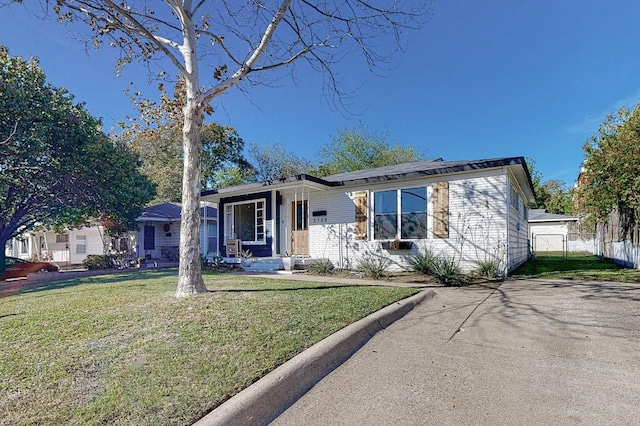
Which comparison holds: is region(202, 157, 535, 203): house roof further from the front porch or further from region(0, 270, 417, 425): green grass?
region(0, 270, 417, 425): green grass

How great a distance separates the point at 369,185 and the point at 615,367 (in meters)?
8.61

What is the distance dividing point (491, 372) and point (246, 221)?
12.3 metres

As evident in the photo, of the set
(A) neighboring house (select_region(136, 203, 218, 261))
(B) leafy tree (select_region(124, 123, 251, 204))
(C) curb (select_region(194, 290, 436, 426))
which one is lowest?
(C) curb (select_region(194, 290, 436, 426))

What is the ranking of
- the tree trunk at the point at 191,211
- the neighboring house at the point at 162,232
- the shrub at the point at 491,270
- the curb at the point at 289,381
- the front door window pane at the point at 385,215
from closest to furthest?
the curb at the point at 289,381
the tree trunk at the point at 191,211
the shrub at the point at 491,270
the front door window pane at the point at 385,215
the neighboring house at the point at 162,232

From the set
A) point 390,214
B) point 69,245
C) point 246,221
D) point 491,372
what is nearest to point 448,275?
point 390,214

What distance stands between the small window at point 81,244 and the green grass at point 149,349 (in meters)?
20.5

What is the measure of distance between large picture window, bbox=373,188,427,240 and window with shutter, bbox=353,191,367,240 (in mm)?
335

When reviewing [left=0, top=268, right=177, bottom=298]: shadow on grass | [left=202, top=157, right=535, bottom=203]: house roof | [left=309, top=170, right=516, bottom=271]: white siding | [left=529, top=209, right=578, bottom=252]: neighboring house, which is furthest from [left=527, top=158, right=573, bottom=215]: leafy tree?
[left=0, top=268, right=177, bottom=298]: shadow on grass

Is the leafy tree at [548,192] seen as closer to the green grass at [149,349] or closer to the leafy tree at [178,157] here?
the leafy tree at [178,157]

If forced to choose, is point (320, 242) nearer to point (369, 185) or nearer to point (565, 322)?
point (369, 185)

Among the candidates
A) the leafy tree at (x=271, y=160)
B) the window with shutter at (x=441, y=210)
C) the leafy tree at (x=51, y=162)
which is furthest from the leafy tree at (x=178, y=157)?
the window with shutter at (x=441, y=210)

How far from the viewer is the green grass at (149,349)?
2.37 metres

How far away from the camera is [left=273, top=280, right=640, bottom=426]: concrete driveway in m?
2.50

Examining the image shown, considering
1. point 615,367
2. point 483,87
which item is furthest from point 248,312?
point 483,87
